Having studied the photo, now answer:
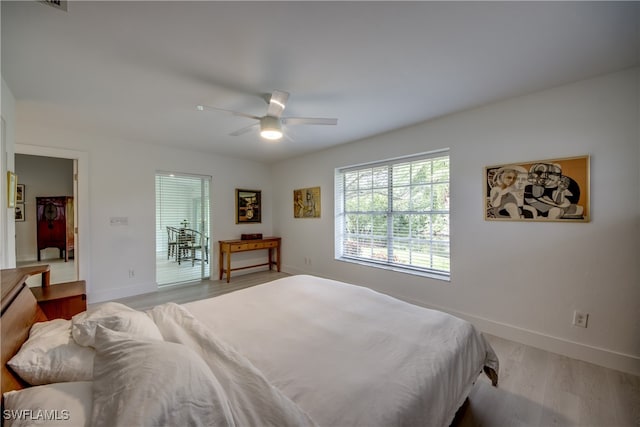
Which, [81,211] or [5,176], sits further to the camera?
[81,211]

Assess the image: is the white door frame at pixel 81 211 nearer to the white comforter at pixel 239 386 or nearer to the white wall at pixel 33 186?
the white comforter at pixel 239 386

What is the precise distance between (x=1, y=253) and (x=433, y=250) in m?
4.07

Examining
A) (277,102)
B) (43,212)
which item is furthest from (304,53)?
(43,212)

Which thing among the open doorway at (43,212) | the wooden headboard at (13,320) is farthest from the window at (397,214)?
the open doorway at (43,212)

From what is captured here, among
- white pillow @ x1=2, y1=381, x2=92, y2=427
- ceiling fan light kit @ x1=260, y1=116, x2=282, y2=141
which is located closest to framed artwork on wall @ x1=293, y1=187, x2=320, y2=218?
ceiling fan light kit @ x1=260, y1=116, x2=282, y2=141

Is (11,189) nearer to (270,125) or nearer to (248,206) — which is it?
(270,125)

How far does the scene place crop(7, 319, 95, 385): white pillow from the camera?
915mm

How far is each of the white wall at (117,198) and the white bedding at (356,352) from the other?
2706 mm

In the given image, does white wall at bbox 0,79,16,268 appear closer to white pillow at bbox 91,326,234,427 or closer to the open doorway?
white pillow at bbox 91,326,234,427

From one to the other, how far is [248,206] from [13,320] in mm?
4194

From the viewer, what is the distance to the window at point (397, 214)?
3.14 meters

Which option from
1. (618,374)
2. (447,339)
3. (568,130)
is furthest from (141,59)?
(618,374)

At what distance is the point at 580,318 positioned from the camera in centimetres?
Result: 215

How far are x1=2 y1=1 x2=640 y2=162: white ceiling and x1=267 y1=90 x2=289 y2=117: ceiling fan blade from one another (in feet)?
0.47
